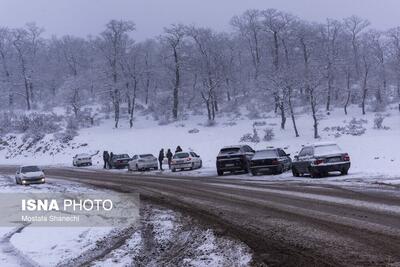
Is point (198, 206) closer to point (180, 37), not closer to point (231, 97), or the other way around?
point (180, 37)

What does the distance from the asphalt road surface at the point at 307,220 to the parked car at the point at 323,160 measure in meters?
4.91

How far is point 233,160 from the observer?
1268 inches

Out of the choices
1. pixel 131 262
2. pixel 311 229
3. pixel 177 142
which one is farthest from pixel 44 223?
pixel 177 142

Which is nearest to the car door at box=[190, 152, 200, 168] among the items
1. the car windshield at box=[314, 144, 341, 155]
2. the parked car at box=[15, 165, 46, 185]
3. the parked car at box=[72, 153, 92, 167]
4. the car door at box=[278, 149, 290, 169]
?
the car door at box=[278, 149, 290, 169]

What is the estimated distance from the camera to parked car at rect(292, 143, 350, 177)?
79.5ft

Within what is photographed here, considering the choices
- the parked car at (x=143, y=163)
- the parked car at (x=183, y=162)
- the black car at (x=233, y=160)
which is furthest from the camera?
the parked car at (x=143, y=163)

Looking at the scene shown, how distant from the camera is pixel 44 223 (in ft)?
45.2

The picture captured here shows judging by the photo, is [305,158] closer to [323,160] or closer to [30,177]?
[323,160]

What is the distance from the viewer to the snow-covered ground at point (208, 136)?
4796 centimetres

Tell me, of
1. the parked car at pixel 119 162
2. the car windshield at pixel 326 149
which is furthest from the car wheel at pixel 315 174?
the parked car at pixel 119 162

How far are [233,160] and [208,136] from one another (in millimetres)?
27209

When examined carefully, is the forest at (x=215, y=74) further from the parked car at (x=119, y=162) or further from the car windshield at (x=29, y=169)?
the car windshield at (x=29, y=169)

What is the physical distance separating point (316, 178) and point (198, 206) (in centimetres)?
1035

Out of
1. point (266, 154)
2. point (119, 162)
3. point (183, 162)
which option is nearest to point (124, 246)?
point (266, 154)
